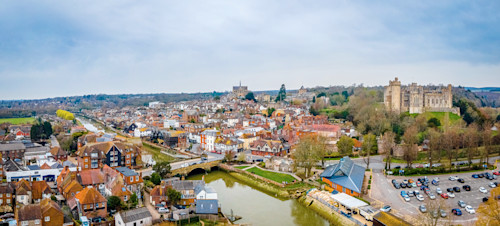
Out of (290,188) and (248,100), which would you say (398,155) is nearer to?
(290,188)

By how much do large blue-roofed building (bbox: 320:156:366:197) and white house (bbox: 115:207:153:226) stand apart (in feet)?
38.4

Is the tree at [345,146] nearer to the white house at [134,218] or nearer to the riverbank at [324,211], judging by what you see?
the riverbank at [324,211]

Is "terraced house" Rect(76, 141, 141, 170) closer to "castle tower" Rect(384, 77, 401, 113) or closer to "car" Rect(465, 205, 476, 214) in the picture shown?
"car" Rect(465, 205, 476, 214)

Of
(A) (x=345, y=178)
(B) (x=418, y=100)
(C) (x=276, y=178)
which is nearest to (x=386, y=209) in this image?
(A) (x=345, y=178)

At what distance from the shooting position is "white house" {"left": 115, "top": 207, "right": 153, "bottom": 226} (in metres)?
15.7

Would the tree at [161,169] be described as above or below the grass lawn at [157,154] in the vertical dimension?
above

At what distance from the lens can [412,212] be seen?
55.7 ft

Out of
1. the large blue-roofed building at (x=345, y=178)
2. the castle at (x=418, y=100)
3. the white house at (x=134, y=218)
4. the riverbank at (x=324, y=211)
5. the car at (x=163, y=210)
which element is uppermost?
the castle at (x=418, y=100)

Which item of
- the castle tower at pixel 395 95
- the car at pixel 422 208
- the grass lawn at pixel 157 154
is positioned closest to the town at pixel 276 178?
the car at pixel 422 208

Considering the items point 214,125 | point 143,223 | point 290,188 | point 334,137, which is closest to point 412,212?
point 290,188

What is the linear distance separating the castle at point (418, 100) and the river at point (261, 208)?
86.9 feet

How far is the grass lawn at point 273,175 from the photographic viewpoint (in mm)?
24547

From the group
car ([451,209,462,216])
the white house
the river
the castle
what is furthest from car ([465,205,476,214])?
the castle

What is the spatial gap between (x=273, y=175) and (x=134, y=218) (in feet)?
40.4
